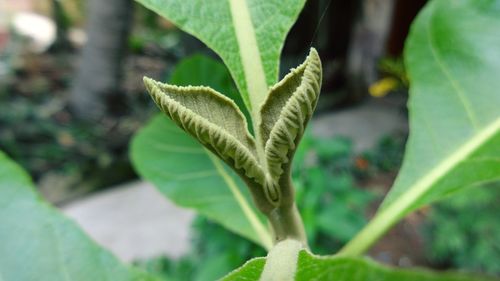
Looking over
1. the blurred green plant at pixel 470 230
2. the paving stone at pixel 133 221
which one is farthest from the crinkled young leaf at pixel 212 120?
the paving stone at pixel 133 221

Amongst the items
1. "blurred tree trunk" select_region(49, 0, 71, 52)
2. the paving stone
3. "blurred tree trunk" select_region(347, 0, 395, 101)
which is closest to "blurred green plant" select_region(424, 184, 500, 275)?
the paving stone

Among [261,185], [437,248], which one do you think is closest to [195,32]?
[261,185]

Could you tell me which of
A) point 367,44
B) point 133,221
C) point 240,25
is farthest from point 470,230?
point 240,25

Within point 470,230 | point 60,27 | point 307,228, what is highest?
point 307,228

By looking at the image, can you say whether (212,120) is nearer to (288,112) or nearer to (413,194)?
(288,112)

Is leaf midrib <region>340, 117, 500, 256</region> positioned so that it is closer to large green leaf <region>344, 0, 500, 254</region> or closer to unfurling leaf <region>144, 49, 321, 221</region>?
large green leaf <region>344, 0, 500, 254</region>

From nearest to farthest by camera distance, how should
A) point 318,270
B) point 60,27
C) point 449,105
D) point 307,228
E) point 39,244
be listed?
point 318,270, point 39,244, point 449,105, point 307,228, point 60,27
